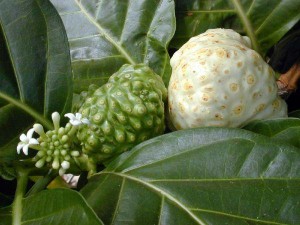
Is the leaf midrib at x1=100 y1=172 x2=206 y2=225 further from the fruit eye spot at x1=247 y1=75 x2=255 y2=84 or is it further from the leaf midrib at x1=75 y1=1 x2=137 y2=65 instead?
the leaf midrib at x1=75 y1=1 x2=137 y2=65

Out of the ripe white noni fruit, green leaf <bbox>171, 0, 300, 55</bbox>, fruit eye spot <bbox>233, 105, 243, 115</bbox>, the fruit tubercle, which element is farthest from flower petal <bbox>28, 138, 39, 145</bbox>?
green leaf <bbox>171, 0, 300, 55</bbox>

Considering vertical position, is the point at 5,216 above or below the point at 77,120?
below

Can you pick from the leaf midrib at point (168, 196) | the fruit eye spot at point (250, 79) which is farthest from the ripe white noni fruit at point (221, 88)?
the leaf midrib at point (168, 196)

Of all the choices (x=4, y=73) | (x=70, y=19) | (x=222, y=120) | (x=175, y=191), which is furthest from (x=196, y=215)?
(x=70, y=19)

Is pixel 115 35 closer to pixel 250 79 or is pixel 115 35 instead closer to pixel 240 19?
pixel 240 19

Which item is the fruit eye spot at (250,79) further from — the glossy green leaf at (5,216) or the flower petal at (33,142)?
the glossy green leaf at (5,216)

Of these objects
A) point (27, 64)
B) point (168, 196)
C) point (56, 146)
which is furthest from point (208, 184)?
point (27, 64)
